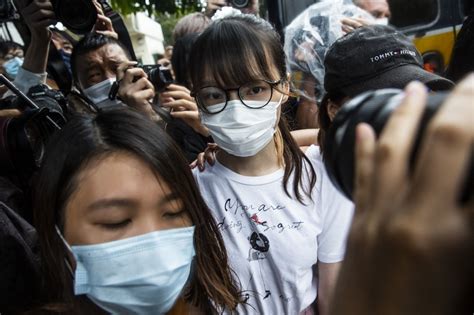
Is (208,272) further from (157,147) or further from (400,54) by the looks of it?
(400,54)

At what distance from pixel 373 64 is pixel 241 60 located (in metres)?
0.48

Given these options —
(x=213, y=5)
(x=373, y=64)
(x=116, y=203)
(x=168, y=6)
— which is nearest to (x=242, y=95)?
(x=373, y=64)

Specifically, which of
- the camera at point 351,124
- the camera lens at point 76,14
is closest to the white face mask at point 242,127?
the camera lens at point 76,14

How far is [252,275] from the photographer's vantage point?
1409 mm

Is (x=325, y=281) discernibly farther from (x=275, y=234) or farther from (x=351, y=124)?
(x=351, y=124)

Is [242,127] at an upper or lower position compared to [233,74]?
lower

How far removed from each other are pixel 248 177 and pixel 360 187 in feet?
3.63

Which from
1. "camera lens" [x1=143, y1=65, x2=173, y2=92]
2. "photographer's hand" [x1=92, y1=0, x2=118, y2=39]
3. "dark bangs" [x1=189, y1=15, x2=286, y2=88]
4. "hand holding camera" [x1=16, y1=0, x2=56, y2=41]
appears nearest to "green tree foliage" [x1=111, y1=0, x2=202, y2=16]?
"photographer's hand" [x1=92, y1=0, x2=118, y2=39]

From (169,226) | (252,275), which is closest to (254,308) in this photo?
(252,275)

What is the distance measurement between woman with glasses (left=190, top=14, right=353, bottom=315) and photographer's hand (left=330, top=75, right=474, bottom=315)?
1011mm

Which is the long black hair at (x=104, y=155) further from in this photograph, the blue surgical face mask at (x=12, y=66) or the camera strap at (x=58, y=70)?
the blue surgical face mask at (x=12, y=66)

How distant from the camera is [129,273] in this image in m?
1.18

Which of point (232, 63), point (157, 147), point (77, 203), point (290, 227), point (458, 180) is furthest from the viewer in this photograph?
point (232, 63)

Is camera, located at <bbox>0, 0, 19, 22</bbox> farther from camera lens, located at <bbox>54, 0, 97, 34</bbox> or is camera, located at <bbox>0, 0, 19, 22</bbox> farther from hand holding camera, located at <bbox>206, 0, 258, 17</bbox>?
hand holding camera, located at <bbox>206, 0, 258, 17</bbox>
